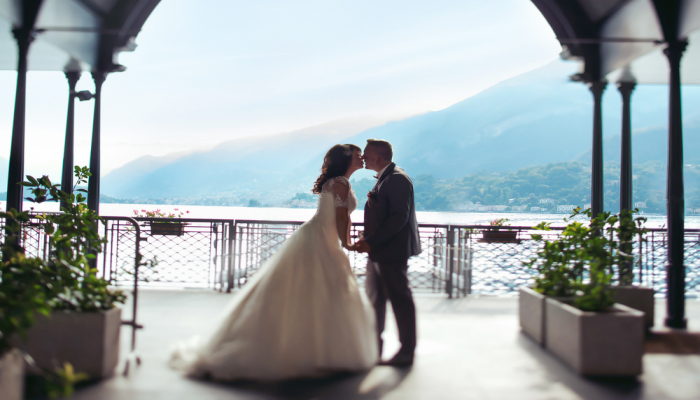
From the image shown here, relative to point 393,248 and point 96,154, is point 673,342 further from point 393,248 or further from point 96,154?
point 96,154

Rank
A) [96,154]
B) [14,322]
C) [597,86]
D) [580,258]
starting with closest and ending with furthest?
[14,322] → [580,258] → [597,86] → [96,154]

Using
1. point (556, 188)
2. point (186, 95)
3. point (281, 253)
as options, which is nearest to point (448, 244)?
point (281, 253)

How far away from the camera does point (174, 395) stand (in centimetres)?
225

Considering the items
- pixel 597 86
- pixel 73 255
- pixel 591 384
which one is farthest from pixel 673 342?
pixel 73 255

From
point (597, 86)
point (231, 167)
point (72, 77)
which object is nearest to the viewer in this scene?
point (597, 86)

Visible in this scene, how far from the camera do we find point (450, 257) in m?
→ 5.20

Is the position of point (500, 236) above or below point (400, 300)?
above

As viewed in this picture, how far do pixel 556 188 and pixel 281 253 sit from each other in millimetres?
25790

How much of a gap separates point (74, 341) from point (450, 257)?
3805 mm

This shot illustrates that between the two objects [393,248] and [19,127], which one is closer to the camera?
[393,248]

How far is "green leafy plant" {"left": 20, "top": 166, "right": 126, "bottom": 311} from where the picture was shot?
2381 mm

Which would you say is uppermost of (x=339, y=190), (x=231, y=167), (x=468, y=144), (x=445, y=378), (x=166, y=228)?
(x=468, y=144)

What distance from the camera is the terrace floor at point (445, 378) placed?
231 cm

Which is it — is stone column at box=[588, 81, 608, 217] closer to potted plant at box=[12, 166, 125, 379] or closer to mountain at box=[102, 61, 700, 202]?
potted plant at box=[12, 166, 125, 379]
